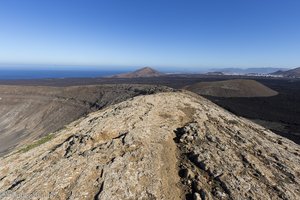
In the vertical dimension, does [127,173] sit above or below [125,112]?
below

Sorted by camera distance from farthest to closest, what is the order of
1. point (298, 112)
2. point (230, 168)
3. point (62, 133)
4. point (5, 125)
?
point (298, 112) < point (5, 125) < point (62, 133) < point (230, 168)

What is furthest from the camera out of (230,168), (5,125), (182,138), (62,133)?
(5,125)

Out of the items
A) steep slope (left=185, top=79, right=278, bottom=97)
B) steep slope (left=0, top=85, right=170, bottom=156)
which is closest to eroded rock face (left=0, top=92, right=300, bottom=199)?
steep slope (left=0, top=85, right=170, bottom=156)

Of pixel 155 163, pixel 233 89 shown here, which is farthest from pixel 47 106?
pixel 233 89

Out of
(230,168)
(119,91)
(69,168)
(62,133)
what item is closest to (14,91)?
(119,91)

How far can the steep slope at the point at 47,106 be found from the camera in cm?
4300

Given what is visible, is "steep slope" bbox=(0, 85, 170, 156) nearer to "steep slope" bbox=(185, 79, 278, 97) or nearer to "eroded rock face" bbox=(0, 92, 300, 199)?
"eroded rock face" bbox=(0, 92, 300, 199)

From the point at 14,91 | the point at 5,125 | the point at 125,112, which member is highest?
the point at 125,112

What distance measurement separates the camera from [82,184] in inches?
506

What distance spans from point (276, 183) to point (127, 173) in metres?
7.25

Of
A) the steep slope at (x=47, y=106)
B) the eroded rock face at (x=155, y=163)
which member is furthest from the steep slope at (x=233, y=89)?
the eroded rock face at (x=155, y=163)

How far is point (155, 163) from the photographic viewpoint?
1423cm

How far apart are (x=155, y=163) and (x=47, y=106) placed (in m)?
44.3

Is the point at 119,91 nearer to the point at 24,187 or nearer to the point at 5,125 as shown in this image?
the point at 5,125
